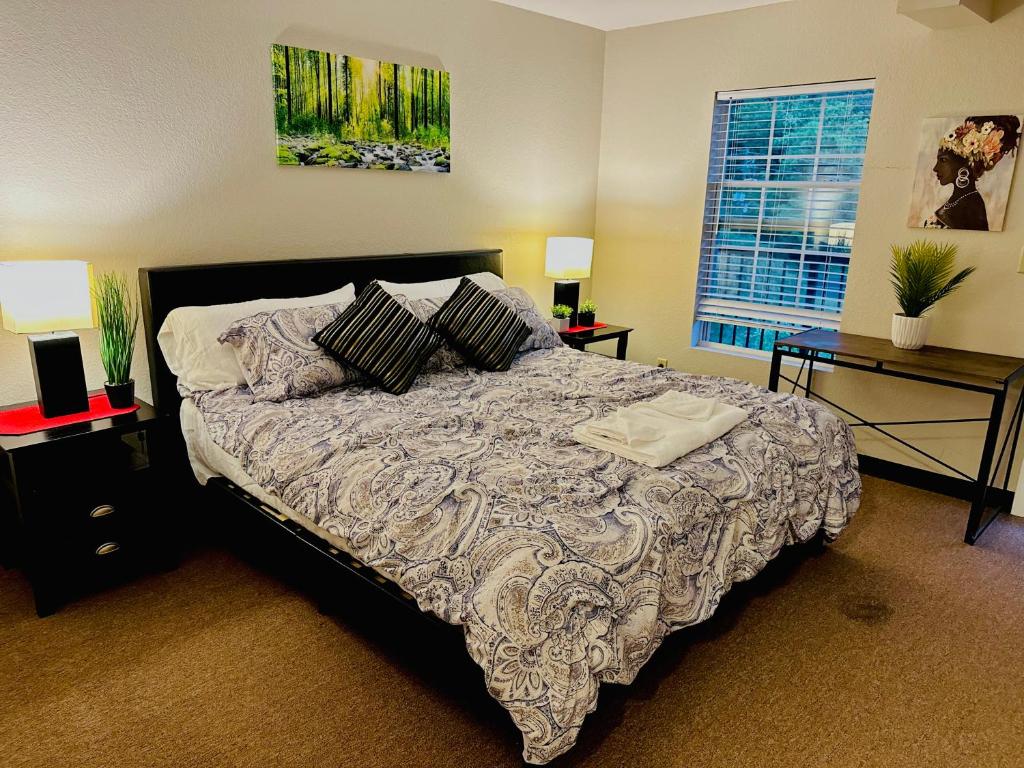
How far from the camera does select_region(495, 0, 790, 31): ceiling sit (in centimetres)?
406

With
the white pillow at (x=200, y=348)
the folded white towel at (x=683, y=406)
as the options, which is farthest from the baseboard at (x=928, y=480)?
A: the white pillow at (x=200, y=348)

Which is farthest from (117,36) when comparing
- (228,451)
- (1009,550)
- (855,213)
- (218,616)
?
(1009,550)

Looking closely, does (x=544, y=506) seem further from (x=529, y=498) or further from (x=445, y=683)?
(x=445, y=683)

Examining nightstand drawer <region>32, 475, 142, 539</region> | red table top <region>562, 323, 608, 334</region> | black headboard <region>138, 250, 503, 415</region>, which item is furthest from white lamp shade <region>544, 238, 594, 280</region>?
nightstand drawer <region>32, 475, 142, 539</region>

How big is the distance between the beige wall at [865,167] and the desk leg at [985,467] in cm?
63

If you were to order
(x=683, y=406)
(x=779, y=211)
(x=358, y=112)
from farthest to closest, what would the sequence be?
(x=779, y=211) → (x=358, y=112) → (x=683, y=406)

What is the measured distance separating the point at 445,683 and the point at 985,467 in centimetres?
255

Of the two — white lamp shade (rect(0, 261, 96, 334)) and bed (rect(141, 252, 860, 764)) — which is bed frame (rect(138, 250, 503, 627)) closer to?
bed (rect(141, 252, 860, 764))

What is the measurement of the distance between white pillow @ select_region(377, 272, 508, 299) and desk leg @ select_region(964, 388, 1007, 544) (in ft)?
8.04

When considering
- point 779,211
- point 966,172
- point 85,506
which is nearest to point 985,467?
point 966,172

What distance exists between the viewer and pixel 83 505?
2.57m

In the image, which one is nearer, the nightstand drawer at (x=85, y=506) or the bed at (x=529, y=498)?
the bed at (x=529, y=498)

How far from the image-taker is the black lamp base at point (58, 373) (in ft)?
8.55

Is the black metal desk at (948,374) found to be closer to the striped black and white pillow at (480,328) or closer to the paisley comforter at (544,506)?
the paisley comforter at (544,506)
